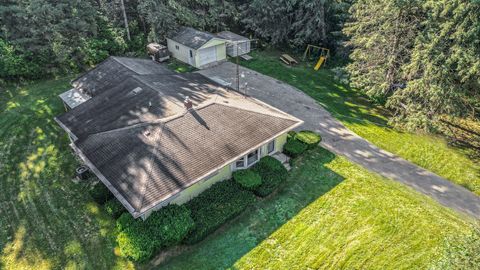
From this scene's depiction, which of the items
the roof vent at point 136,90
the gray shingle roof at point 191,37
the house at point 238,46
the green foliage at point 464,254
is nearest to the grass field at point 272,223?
the green foliage at point 464,254

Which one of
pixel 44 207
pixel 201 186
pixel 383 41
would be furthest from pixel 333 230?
pixel 383 41

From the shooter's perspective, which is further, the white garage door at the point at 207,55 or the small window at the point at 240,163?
the white garage door at the point at 207,55

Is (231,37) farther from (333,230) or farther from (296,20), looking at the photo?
(333,230)

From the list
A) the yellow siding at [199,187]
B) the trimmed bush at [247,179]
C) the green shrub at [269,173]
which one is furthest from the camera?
the green shrub at [269,173]

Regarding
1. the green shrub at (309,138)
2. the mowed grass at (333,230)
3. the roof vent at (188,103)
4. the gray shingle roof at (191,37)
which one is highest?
the roof vent at (188,103)

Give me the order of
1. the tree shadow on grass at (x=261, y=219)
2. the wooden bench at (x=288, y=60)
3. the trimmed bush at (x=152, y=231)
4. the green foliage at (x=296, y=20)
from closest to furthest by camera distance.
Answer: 1. the trimmed bush at (x=152, y=231)
2. the tree shadow on grass at (x=261, y=219)
3. the green foliage at (x=296, y=20)
4. the wooden bench at (x=288, y=60)

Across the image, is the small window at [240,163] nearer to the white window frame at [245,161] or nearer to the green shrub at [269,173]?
the white window frame at [245,161]

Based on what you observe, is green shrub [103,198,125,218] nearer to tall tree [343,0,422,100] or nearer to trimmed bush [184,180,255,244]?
trimmed bush [184,180,255,244]

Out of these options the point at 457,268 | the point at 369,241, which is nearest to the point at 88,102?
the point at 369,241
